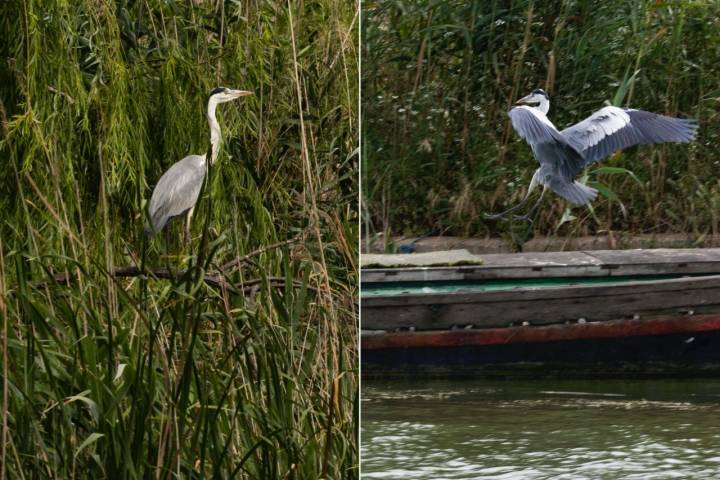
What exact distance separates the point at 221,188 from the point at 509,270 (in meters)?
1.16

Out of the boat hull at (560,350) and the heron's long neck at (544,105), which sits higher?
the heron's long neck at (544,105)

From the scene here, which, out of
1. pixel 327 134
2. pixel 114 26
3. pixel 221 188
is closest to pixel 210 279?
pixel 221 188

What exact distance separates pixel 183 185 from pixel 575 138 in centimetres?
123

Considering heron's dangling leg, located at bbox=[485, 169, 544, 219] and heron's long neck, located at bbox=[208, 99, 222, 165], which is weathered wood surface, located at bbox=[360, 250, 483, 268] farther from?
heron's long neck, located at bbox=[208, 99, 222, 165]

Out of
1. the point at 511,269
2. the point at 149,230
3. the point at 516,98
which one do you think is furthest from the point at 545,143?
the point at 149,230

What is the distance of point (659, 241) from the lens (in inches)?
105

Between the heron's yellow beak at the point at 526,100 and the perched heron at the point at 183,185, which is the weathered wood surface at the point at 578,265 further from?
the perched heron at the point at 183,185

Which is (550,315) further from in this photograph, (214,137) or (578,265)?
(214,137)

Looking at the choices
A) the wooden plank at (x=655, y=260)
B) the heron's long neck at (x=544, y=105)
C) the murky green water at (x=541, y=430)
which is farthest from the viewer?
the wooden plank at (x=655, y=260)

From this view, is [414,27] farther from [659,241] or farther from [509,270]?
[659,241]

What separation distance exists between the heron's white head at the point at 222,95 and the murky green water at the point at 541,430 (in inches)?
35.4

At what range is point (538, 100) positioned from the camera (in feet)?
8.27

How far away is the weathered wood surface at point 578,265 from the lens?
2494 millimetres

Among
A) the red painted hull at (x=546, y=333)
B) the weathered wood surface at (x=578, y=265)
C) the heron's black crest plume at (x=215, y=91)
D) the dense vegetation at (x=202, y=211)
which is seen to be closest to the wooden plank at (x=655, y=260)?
the weathered wood surface at (x=578, y=265)
